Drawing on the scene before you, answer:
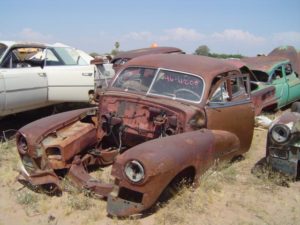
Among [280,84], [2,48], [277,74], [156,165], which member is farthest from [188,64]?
[277,74]

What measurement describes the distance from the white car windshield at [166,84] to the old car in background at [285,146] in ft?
3.63

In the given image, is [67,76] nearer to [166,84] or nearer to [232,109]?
[166,84]

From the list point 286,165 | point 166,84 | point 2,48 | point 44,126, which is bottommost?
point 286,165

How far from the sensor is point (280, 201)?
4824 mm

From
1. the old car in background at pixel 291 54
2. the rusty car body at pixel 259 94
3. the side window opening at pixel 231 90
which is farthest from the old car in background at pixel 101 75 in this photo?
the old car in background at pixel 291 54

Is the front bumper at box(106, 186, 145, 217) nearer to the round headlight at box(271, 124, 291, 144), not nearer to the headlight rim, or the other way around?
the headlight rim

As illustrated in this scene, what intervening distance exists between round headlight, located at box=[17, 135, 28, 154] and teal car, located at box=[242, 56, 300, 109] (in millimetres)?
6249

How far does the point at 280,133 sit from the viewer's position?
5.08m

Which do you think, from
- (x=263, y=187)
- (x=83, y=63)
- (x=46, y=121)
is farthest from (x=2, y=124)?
(x=263, y=187)

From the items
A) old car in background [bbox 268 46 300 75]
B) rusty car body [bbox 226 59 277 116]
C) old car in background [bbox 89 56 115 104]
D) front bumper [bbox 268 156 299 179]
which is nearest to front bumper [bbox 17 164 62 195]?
front bumper [bbox 268 156 299 179]

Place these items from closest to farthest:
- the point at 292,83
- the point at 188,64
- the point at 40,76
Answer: the point at 188,64, the point at 40,76, the point at 292,83

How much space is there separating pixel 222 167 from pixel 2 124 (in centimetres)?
512

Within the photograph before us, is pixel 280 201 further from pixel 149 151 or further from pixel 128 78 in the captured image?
pixel 128 78

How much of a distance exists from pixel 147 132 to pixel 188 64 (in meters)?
1.27
